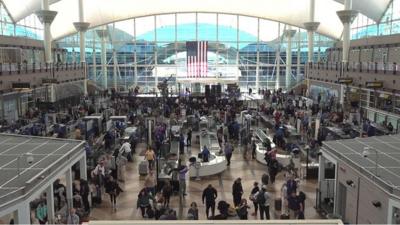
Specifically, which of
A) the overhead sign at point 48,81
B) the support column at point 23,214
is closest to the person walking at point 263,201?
the support column at point 23,214

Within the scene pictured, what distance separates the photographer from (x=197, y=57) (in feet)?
130

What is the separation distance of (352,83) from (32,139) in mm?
21139

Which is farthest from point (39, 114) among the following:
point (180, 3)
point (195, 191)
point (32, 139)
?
point (180, 3)

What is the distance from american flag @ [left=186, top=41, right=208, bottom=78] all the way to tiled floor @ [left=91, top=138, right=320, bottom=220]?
21.2m

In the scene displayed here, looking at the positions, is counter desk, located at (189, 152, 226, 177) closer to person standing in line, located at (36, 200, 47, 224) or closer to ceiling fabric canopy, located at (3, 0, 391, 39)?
person standing in line, located at (36, 200, 47, 224)

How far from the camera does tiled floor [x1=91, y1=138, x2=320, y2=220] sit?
12461 mm

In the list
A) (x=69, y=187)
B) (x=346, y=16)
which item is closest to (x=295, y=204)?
(x=69, y=187)

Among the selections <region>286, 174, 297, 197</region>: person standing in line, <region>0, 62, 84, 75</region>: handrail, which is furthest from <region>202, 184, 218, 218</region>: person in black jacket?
<region>0, 62, 84, 75</region>: handrail

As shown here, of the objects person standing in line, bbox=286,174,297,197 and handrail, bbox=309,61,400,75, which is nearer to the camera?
person standing in line, bbox=286,174,297,197

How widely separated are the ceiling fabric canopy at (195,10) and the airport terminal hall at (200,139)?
0.47 feet

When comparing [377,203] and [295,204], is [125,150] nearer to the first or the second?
[295,204]

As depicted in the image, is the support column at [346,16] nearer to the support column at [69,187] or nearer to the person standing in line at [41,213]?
the support column at [69,187]

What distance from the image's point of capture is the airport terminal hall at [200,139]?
10523mm

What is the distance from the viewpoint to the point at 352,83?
2908cm
